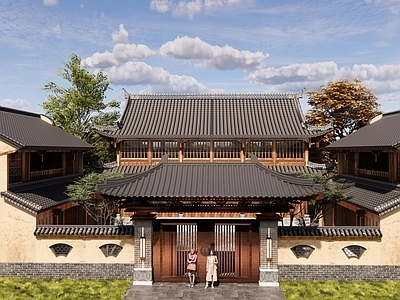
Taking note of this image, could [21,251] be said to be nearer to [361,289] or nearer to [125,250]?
[125,250]

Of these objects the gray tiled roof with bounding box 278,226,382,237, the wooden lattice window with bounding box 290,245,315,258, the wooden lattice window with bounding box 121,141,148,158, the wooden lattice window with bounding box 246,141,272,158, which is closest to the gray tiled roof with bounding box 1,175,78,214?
the wooden lattice window with bounding box 121,141,148,158

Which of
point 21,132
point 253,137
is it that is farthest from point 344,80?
point 21,132

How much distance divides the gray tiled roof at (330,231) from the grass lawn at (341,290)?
1.86 m

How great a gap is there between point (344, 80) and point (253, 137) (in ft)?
56.7

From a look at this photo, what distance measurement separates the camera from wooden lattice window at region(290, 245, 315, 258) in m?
14.6

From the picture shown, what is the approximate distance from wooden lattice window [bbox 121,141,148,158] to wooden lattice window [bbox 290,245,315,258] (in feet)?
53.3

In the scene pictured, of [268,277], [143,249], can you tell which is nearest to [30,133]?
[143,249]

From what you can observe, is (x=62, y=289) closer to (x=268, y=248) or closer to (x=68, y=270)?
(x=68, y=270)

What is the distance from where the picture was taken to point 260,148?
27797mm

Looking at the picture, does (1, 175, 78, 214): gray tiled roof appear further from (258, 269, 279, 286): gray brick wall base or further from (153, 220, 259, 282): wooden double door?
(258, 269, 279, 286): gray brick wall base

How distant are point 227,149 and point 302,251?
14.1 m

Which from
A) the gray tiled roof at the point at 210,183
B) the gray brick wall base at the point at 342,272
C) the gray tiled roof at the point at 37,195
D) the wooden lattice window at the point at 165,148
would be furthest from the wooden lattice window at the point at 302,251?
the wooden lattice window at the point at 165,148

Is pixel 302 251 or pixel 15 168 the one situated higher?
pixel 15 168

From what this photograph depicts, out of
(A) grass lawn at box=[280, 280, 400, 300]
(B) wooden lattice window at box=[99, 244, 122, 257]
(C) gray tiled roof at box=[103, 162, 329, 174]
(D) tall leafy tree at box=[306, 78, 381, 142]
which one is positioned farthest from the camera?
(D) tall leafy tree at box=[306, 78, 381, 142]
